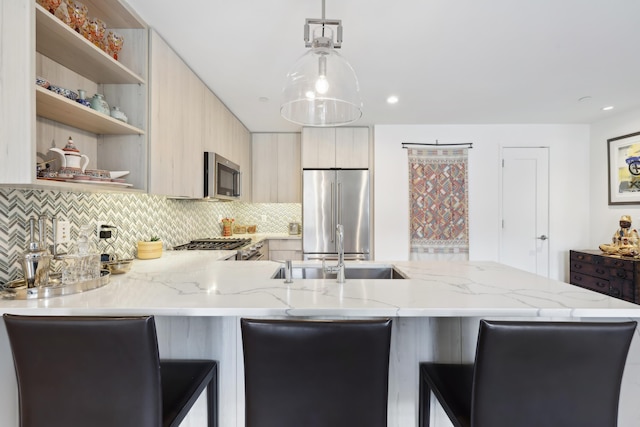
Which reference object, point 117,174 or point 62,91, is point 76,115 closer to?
point 62,91

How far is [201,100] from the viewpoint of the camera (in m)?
2.55

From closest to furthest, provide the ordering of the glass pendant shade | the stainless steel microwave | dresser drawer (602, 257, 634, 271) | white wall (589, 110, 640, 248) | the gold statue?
the glass pendant shade, the stainless steel microwave, dresser drawer (602, 257, 634, 271), the gold statue, white wall (589, 110, 640, 248)

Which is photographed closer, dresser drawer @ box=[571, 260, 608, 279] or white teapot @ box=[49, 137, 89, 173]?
white teapot @ box=[49, 137, 89, 173]

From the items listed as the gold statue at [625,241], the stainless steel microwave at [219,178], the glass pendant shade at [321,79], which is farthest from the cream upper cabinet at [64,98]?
the gold statue at [625,241]

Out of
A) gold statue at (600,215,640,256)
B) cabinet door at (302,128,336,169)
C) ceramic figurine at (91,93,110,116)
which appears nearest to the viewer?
ceramic figurine at (91,93,110,116)

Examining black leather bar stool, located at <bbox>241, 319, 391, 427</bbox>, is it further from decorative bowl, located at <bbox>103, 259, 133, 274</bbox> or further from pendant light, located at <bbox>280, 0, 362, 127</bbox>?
decorative bowl, located at <bbox>103, 259, 133, 274</bbox>

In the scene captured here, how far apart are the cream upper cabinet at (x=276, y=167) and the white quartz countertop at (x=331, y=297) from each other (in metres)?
2.79

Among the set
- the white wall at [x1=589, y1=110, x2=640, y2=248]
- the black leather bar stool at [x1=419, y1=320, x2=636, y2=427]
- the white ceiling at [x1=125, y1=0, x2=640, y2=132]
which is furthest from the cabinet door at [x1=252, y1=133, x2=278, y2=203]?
the white wall at [x1=589, y1=110, x2=640, y2=248]

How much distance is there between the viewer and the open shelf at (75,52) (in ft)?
3.99

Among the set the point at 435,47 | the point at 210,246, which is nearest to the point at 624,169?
the point at 435,47

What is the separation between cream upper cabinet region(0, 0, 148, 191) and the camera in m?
1.08

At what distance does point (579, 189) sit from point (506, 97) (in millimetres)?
2064

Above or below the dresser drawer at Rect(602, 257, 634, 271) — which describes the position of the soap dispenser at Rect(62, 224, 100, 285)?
above

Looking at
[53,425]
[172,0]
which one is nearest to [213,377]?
[53,425]
